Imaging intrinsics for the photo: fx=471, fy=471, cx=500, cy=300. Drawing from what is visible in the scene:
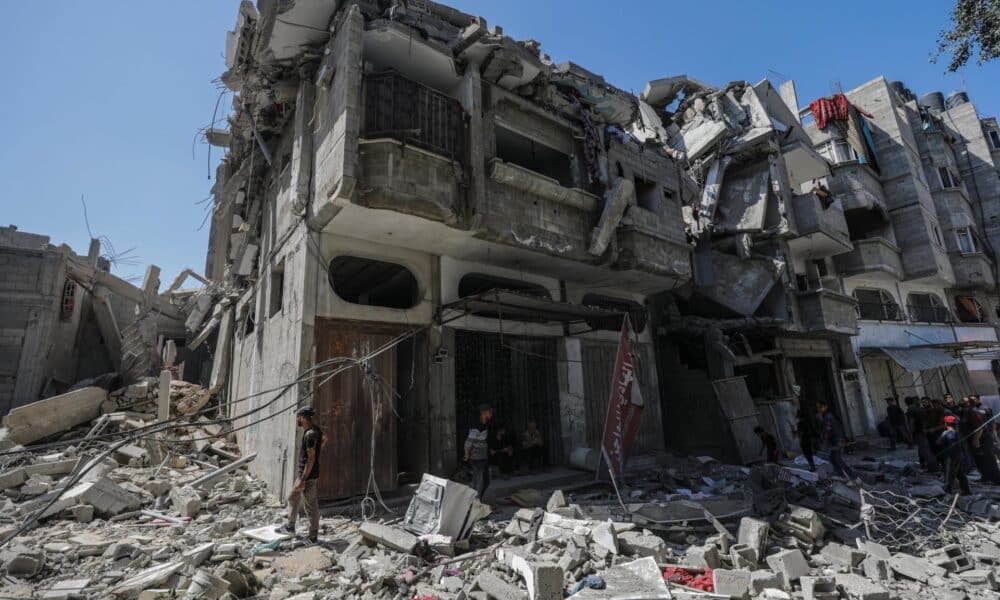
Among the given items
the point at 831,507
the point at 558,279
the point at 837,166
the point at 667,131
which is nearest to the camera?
the point at 831,507

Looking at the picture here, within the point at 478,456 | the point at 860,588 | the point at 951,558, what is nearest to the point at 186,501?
the point at 478,456

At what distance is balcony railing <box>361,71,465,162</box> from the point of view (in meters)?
8.96

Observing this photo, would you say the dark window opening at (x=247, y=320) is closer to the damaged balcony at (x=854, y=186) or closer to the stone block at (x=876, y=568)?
the stone block at (x=876, y=568)

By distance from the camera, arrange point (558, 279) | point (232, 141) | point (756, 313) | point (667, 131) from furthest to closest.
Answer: point (667, 131), point (756, 313), point (232, 141), point (558, 279)

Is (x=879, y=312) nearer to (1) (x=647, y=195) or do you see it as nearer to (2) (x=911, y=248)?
(2) (x=911, y=248)

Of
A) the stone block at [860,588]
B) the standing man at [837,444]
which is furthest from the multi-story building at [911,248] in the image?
the stone block at [860,588]

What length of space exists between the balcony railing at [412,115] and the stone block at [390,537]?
6.49m

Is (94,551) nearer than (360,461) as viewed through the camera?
Yes

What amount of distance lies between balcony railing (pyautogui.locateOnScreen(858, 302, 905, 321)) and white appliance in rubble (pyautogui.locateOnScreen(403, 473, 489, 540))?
21.5m

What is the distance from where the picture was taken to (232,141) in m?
15.4

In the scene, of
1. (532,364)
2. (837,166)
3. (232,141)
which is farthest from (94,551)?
(837,166)

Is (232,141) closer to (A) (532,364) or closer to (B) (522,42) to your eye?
(B) (522,42)

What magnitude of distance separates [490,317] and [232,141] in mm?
11067

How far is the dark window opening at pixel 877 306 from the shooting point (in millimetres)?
21000
